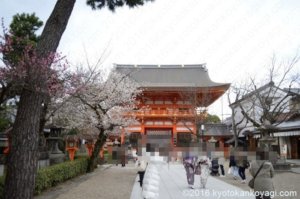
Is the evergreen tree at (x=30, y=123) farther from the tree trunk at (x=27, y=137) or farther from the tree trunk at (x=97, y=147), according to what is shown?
A: the tree trunk at (x=97, y=147)

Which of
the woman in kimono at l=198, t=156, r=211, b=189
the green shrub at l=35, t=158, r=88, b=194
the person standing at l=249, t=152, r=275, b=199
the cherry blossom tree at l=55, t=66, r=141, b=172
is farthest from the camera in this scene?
the cherry blossom tree at l=55, t=66, r=141, b=172

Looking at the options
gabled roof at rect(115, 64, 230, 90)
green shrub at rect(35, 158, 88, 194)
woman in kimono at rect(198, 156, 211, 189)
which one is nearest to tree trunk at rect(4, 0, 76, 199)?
green shrub at rect(35, 158, 88, 194)

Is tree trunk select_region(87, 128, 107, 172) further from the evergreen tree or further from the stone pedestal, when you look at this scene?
the evergreen tree

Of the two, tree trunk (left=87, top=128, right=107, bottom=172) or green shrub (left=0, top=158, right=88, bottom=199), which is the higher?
tree trunk (left=87, top=128, right=107, bottom=172)

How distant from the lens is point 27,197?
254 inches

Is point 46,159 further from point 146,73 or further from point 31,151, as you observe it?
point 146,73

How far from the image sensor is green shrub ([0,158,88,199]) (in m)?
11.0

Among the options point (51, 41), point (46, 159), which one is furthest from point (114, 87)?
point (51, 41)

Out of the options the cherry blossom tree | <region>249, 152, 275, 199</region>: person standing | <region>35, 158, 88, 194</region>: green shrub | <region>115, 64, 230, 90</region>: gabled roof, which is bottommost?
<region>35, 158, 88, 194</region>: green shrub

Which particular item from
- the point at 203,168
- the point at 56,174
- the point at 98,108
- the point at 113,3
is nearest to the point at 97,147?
the point at 98,108

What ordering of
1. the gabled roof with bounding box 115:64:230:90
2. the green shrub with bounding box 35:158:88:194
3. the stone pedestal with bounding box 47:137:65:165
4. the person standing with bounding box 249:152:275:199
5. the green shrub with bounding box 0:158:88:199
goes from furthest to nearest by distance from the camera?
1. the gabled roof with bounding box 115:64:230:90
2. the stone pedestal with bounding box 47:137:65:165
3. the green shrub with bounding box 35:158:88:194
4. the green shrub with bounding box 0:158:88:199
5. the person standing with bounding box 249:152:275:199

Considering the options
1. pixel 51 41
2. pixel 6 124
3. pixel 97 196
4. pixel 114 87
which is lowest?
pixel 97 196

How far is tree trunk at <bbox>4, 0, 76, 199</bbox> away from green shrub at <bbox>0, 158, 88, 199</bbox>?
236 centimetres

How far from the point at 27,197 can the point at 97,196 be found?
4575mm
